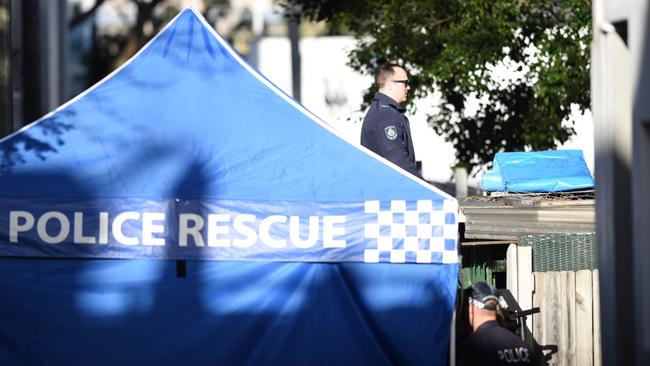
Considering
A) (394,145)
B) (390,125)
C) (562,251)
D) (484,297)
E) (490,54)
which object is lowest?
(484,297)

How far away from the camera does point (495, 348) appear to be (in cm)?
810

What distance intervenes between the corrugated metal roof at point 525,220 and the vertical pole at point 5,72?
12.4 ft

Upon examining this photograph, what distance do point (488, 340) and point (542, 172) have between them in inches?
101

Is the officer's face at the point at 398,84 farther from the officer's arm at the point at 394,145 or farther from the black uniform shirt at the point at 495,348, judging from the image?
the black uniform shirt at the point at 495,348

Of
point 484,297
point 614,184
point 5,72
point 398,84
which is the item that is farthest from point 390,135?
point 5,72

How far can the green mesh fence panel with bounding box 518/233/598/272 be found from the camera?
31.4 feet

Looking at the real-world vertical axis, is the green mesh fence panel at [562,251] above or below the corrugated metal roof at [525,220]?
below

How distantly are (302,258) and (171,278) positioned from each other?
84 centimetres

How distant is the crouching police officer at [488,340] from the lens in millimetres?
8047

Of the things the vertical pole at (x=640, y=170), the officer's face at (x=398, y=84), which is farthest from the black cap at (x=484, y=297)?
the officer's face at (x=398, y=84)

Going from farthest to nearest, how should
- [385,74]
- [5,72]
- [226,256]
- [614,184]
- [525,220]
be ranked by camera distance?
[5,72] < [525,220] < [385,74] < [226,256] < [614,184]

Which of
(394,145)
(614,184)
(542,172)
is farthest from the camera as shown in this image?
(542,172)

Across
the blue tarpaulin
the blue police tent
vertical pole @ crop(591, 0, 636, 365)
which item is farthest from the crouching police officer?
the blue tarpaulin

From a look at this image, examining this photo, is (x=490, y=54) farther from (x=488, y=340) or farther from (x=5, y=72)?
(x=488, y=340)
